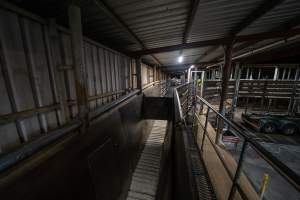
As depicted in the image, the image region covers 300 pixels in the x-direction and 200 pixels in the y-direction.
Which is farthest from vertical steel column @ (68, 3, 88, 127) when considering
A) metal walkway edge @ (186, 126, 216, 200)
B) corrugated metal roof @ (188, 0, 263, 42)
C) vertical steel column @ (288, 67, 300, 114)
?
vertical steel column @ (288, 67, 300, 114)

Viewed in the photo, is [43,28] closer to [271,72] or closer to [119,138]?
[119,138]

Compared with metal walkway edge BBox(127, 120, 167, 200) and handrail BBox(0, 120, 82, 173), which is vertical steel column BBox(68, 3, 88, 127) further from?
metal walkway edge BBox(127, 120, 167, 200)

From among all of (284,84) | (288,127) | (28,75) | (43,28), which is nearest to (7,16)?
(43,28)

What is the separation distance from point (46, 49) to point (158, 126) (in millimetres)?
5417

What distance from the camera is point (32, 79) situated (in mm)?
1580

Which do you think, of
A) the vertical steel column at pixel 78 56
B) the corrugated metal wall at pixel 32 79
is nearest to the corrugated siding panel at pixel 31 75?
the corrugated metal wall at pixel 32 79

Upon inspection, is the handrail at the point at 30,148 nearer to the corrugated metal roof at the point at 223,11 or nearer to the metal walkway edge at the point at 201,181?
the metal walkway edge at the point at 201,181

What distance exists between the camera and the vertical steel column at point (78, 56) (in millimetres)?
1530

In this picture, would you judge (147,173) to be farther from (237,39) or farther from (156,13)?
(237,39)

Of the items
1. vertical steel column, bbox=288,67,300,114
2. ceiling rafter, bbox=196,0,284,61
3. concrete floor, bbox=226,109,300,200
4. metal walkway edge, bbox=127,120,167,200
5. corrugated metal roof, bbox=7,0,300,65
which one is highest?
ceiling rafter, bbox=196,0,284,61

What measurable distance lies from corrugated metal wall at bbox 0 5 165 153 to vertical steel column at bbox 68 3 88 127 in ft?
0.61

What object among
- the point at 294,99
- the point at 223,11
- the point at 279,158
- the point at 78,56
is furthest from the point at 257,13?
the point at 294,99

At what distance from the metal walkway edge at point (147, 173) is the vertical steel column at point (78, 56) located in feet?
6.82

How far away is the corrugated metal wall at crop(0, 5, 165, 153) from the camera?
134 centimetres
